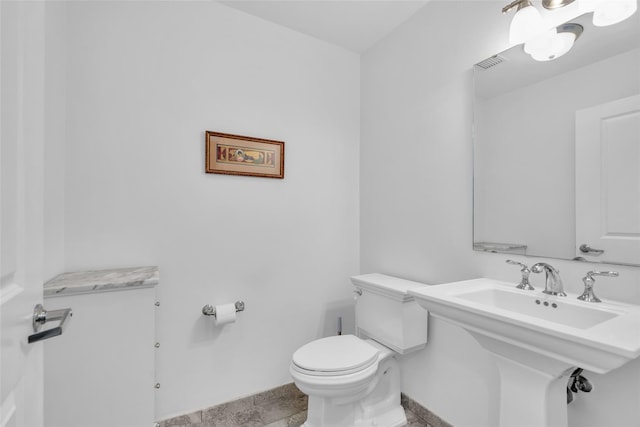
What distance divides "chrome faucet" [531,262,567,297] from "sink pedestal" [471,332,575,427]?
297 millimetres

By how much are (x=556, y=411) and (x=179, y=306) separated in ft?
5.79

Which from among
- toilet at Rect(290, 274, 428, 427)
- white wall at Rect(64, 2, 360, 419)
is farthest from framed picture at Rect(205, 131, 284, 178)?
toilet at Rect(290, 274, 428, 427)

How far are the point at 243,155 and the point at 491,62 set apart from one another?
4.75ft

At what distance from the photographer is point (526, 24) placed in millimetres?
1307

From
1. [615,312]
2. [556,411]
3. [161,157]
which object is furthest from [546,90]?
[161,157]

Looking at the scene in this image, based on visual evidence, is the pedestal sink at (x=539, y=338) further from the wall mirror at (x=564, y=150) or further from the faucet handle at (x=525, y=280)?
the wall mirror at (x=564, y=150)

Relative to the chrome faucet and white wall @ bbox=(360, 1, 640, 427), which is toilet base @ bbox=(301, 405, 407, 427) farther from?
the chrome faucet

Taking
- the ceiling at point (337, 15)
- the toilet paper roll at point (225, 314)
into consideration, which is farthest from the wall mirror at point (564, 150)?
the toilet paper roll at point (225, 314)

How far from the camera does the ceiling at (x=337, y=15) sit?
184cm

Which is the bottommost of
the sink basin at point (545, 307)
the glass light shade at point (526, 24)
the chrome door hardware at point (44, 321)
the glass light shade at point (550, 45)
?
the sink basin at point (545, 307)

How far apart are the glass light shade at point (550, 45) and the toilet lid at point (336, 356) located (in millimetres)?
1629

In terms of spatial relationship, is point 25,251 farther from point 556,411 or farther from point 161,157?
point 556,411

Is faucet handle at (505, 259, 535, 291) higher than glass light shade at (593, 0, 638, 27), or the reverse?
glass light shade at (593, 0, 638, 27)

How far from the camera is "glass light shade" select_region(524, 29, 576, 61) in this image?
4.10ft
